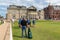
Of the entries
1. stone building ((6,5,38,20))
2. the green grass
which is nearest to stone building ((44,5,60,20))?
stone building ((6,5,38,20))

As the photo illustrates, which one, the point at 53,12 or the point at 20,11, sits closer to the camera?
the point at 53,12

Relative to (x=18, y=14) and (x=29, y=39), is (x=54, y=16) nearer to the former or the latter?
(x=18, y=14)

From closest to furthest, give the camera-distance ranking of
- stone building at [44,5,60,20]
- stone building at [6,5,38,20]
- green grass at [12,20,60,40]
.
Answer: green grass at [12,20,60,40]
stone building at [44,5,60,20]
stone building at [6,5,38,20]

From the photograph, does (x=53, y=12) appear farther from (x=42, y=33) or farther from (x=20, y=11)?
(x=42, y=33)

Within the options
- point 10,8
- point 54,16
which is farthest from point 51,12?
point 10,8

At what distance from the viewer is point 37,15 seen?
14075 centimetres

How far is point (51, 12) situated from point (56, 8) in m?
4.73

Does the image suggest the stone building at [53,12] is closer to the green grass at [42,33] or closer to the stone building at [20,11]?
the stone building at [20,11]

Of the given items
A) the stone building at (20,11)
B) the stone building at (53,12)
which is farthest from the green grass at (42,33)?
the stone building at (53,12)

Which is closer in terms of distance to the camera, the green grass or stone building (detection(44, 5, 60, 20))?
the green grass

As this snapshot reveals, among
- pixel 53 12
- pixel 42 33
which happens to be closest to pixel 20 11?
pixel 53 12

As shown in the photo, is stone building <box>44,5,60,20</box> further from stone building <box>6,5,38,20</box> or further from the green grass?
the green grass

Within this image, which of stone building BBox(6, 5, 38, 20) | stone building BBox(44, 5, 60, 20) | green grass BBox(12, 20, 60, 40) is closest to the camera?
green grass BBox(12, 20, 60, 40)

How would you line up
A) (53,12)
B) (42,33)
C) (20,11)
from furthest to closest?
1. (20,11)
2. (53,12)
3. (42,33)
